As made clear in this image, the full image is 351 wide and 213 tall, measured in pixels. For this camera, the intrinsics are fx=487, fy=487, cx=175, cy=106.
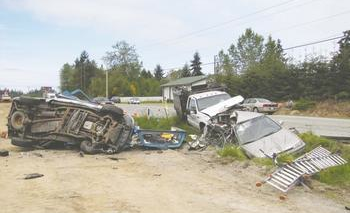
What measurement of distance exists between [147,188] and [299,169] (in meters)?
2.93

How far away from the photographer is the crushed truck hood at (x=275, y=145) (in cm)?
1142

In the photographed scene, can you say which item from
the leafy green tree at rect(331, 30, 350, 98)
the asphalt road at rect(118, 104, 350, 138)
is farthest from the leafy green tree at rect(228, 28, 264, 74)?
the asphalt road at rect(118, 104, 350, 138)

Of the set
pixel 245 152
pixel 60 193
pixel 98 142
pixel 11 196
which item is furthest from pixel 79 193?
pixel 98 142

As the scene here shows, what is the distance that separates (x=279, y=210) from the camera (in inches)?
292

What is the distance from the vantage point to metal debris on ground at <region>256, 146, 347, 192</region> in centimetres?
884

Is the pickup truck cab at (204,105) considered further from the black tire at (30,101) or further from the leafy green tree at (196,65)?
the leafy green tree at (196,65)

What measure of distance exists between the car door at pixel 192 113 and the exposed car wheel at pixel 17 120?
20.5ft

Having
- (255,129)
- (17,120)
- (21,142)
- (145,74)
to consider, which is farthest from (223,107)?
(145,74)

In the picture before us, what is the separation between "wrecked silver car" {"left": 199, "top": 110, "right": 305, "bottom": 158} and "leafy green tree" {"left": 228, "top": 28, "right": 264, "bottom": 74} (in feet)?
256

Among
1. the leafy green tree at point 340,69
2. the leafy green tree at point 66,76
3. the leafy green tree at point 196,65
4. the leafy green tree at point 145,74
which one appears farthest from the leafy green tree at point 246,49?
the leafy green tree at point 340,69

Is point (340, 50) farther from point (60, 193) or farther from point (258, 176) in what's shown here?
point (60, 193)

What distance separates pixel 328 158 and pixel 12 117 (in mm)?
9732

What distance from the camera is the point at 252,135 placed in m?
12.6

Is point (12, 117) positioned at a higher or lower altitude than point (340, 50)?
lower
